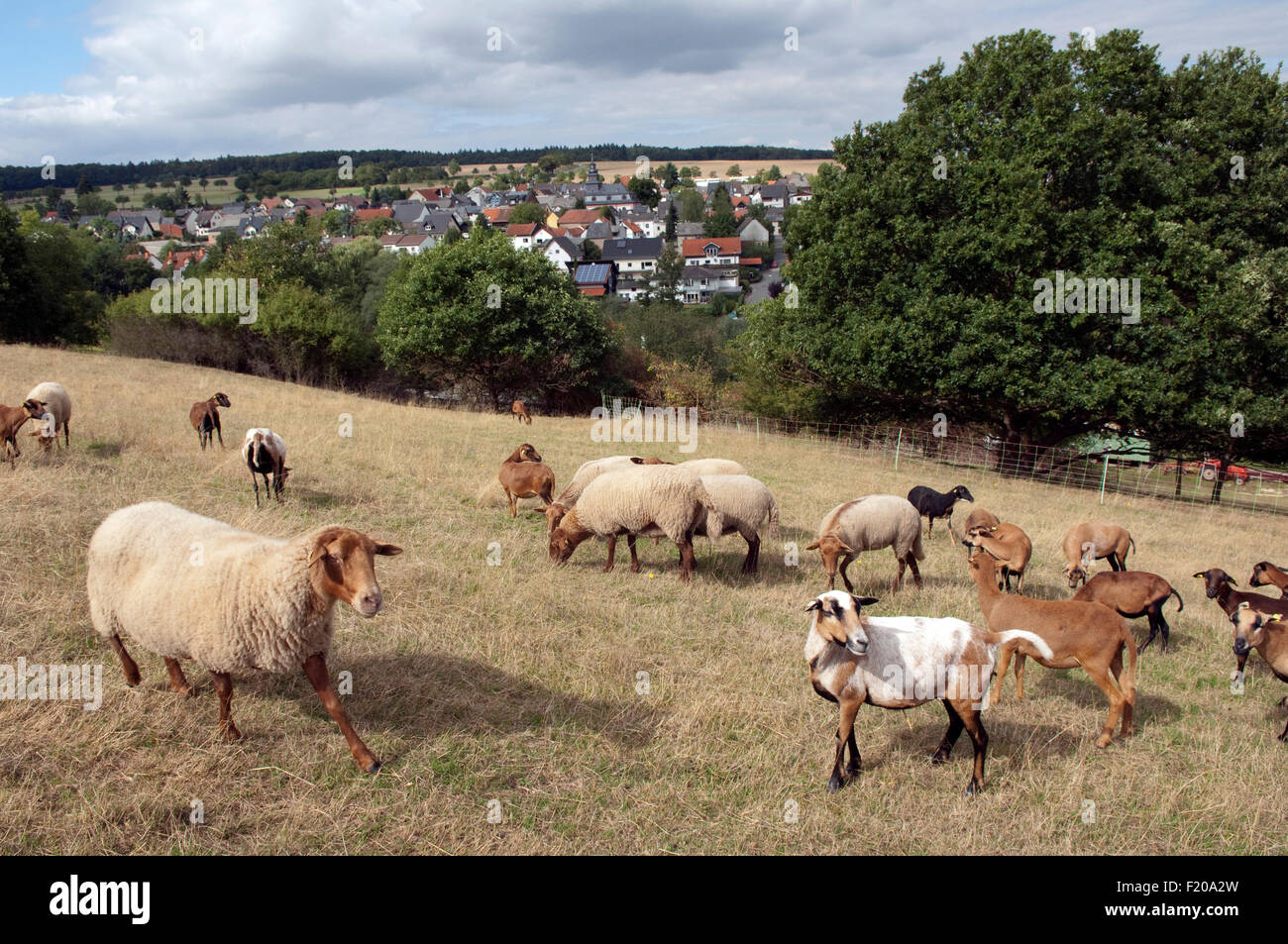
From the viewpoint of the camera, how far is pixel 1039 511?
676 inches

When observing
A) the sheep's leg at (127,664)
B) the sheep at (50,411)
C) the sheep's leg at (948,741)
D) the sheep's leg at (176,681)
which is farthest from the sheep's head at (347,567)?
the sheep at (50,411)

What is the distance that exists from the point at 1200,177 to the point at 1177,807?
2132cm

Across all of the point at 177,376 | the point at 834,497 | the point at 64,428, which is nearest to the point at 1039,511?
the point at 834,497

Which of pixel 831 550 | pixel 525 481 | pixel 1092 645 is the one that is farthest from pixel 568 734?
pixel 525 481

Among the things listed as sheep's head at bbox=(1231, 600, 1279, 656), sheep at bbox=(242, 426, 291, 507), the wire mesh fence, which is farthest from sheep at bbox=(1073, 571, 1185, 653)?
the wire mesh fence

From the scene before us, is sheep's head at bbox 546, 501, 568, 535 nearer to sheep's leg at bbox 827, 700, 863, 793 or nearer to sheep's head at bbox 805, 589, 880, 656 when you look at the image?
sheep's head at bbox 805, 589, 880, 656

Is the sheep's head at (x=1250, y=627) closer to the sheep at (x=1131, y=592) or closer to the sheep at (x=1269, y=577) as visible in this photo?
the sheep at (x=1131, y=592)

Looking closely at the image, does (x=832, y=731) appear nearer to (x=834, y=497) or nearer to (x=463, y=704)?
(x=463, y=704)

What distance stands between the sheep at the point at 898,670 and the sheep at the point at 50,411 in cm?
1160

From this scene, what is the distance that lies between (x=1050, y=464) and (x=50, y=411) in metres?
24.3

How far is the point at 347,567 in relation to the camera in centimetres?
509

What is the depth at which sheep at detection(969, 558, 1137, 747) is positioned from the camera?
260 inches

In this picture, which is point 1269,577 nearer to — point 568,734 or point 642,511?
point 642,511

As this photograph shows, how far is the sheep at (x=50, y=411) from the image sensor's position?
11.2 meters
